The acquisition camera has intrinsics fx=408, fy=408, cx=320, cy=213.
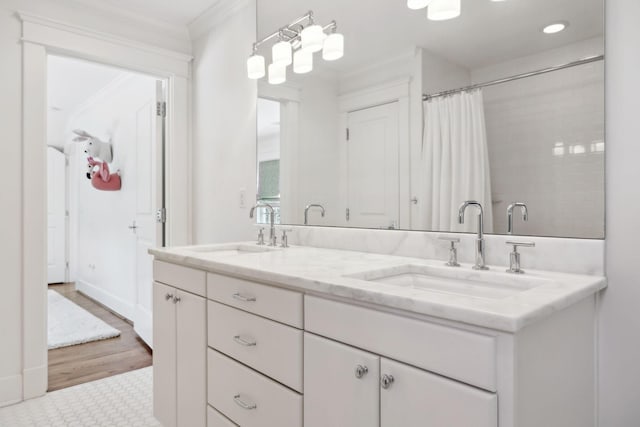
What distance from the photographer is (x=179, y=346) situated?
1.78m

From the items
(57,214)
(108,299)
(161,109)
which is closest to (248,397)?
(161,109)

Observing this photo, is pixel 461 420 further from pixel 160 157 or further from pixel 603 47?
pixel 160 157

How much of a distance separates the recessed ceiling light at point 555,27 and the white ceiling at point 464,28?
0.04 ft

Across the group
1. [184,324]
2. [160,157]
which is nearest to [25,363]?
[184,324]

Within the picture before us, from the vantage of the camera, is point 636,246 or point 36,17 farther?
point 36,17

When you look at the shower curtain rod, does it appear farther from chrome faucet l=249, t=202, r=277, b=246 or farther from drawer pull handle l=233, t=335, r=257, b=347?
drawer pull handle l=233, t=335, r=257, b=347

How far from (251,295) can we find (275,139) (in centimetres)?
118

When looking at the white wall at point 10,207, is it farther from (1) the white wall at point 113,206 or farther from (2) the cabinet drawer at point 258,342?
(2) the cabinet drawer at point 258,342

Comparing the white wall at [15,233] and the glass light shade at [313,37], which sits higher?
the glass light shade at [313,37]

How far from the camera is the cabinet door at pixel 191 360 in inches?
63.7

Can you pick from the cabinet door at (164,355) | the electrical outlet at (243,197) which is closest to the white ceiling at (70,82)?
the electrical outlet at (243,197)

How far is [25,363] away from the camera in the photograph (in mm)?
2305

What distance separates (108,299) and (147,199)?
1.68 m

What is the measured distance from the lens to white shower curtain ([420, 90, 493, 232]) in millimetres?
1423
